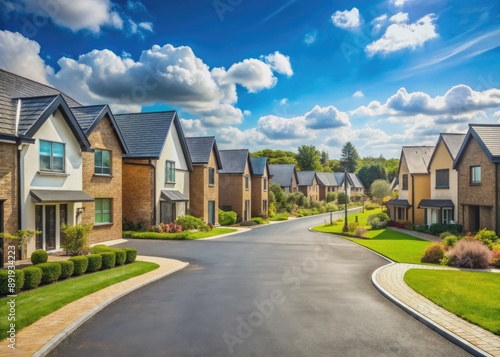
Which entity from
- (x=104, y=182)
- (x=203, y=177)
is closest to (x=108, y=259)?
(x=104, y=182)

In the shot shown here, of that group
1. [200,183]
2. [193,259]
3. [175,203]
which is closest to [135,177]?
[175,203]

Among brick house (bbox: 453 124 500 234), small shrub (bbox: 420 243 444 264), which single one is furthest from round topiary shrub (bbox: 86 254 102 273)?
brick house (bbox: 453 124 500 234)

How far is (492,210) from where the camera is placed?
27.3m

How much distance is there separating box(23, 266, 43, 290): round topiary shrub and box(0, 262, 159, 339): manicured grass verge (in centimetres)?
25

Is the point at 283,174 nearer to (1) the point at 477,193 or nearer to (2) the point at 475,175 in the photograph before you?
(2) the point at 475,175

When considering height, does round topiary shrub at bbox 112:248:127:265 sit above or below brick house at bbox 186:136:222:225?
below

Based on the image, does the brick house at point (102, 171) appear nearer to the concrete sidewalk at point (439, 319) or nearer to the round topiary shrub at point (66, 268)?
the round topiary shrub at point (66, 268)

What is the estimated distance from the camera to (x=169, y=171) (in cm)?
3291

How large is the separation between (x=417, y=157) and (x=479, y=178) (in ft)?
43.1

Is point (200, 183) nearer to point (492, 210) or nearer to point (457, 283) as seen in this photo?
point (492, 210)

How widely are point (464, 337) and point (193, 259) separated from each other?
13263 millimetres

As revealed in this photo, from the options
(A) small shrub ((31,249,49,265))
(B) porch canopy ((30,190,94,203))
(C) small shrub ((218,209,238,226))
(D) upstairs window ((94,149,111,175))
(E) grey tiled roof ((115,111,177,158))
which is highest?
(E) grey tiled roof ((115,111,177,158))

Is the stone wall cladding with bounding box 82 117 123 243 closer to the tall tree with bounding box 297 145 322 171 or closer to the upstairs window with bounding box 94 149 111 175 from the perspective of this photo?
the upstairs window with bounding box 94 149 111 175

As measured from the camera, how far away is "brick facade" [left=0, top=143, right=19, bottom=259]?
1666 cm
